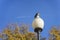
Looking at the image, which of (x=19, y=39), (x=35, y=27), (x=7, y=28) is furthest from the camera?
(x=7, y=28)

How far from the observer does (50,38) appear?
24.6 metres

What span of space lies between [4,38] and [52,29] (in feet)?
20.4

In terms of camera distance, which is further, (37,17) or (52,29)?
(52,29)

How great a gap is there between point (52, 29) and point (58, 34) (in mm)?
1179

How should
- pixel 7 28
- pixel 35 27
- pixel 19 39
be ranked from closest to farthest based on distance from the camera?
1. pixel 35 27
2. pixel 19 39
3. pixel 7 28

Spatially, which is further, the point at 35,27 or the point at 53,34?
the point at 53,34

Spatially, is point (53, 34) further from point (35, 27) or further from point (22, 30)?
point (35, 27)

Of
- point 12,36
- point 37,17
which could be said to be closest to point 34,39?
point 12,36

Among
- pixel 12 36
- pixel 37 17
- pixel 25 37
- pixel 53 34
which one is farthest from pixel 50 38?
pixel 37 17

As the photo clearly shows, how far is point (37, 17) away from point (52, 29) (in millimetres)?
18126

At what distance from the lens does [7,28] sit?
2583 cm

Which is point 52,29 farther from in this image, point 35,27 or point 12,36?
point 35,27

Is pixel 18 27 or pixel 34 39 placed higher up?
pixel 18 27

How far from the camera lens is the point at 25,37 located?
24672mm
